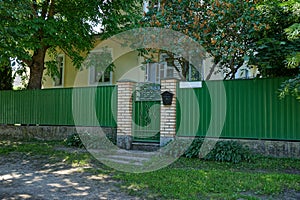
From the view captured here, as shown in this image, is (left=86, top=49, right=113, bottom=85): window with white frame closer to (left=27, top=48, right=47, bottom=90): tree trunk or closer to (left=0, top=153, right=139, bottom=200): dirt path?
(left=27, top=48, right=47, bottom=90): tree trunk

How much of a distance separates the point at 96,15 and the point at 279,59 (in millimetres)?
7648

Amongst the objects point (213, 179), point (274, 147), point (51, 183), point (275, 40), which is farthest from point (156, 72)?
point (51, 183)

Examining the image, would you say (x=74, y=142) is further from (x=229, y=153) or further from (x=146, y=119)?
(x=229, y=153)

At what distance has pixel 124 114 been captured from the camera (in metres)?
8.86

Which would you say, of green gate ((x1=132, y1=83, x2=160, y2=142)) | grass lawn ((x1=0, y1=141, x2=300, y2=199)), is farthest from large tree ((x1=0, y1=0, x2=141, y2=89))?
grass lawn ((x1=0, y1=141, x2=300, y2=199))

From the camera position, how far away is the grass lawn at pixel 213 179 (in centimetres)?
454

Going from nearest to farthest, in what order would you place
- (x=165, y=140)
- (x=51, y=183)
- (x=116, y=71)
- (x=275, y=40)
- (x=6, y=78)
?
(x=51, y=183) < (x=275, y=40) < (x=165, y=140) < (x=116, y=71) < (x=6, y=78)

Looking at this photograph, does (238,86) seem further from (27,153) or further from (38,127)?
(38,127)

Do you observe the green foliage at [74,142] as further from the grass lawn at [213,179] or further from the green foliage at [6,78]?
the green foliage at [6,78]

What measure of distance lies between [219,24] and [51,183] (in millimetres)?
5737

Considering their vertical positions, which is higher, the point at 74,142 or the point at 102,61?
the point at 102,61

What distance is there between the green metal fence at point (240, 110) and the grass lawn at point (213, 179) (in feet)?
2.59

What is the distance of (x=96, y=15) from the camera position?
11750 mm

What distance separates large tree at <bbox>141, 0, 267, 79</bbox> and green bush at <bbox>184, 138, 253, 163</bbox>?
2163mm
